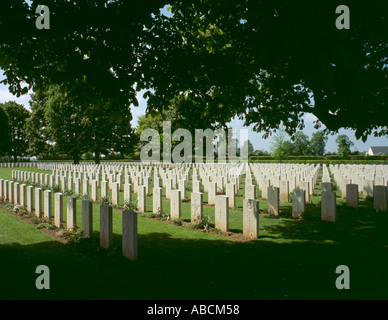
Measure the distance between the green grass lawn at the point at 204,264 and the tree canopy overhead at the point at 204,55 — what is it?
2.46 m

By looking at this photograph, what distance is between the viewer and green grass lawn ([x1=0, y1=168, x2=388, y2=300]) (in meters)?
3.84

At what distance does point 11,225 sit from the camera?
7.94m

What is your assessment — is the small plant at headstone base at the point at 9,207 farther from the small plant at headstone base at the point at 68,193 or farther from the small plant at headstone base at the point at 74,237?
the small plant at headstone base at the point at 74,237

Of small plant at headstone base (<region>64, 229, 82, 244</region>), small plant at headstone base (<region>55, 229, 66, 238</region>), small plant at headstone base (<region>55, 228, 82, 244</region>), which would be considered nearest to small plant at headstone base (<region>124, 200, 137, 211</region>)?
small plant at headstone base (<region>55, 228, 82, 244</region>)

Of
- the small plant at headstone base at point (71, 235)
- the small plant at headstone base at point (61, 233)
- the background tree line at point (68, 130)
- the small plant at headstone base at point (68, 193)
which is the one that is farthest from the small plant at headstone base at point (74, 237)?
the background tree line at point (68, 130)

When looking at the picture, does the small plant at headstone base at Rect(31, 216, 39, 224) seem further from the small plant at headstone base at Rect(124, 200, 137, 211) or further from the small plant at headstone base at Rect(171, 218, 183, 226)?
the small plant at headstone base at Rect(171, 218, 183, 226)

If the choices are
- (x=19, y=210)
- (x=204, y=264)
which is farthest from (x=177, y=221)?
(x=19, y=210)

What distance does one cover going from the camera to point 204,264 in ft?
16.0

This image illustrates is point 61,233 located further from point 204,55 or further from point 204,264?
point 204,55

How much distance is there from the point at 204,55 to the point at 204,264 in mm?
4389

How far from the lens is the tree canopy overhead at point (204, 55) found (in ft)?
14.1

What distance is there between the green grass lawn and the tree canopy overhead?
2460 mm
